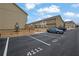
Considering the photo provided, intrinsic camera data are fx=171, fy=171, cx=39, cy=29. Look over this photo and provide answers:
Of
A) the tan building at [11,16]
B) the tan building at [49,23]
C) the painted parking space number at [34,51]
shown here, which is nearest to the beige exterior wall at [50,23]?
the tan building at [49,23]

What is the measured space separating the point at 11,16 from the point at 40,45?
33.4 inches

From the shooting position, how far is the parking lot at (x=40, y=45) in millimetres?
3336

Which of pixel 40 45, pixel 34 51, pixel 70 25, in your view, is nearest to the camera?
pixel 34 51

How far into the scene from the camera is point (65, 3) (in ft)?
11.5

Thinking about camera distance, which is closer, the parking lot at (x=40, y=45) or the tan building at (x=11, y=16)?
the parking lot at (x=40, y=45)


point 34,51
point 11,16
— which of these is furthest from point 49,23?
point 11,16

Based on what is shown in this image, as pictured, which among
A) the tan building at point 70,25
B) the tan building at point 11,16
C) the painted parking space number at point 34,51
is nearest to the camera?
the painted parking space number at point 34,51

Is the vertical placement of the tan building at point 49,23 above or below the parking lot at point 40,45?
above

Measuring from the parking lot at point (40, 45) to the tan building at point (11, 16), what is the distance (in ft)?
0.96

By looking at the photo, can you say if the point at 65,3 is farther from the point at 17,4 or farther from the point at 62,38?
the point at 17,4

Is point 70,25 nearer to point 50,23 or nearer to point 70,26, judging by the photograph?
point 70,26

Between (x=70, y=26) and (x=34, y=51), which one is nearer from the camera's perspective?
(x=34, y=51)

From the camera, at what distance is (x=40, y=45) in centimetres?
348

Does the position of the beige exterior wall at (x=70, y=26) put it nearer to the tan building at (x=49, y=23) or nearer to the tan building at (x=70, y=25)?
the tan building at (x=70, y=25)
